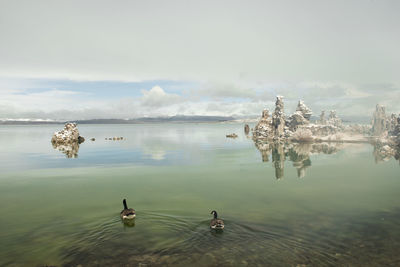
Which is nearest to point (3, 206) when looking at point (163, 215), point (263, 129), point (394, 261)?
point (163, 215)

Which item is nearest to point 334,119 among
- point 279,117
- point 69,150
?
point 279,117

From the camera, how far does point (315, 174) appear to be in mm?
35875

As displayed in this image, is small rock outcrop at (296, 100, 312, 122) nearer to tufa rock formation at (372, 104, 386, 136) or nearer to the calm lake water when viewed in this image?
tufa rock formation at (372, 104, 386, 136)

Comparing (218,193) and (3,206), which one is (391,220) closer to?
(218,193)

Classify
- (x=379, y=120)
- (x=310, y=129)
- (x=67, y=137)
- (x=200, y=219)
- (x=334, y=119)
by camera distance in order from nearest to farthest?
(x=200, y=219), (x=67, y=137), (x=310, y=129), (x=379, y=120), (x=334, y=119)

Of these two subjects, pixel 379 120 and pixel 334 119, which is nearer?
pixel 379 120

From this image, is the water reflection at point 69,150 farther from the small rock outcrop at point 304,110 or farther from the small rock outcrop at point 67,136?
the small rock outcrop at point 304,110

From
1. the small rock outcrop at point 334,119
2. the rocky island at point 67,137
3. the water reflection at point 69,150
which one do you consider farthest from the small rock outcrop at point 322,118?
the rocky island at point 67,137

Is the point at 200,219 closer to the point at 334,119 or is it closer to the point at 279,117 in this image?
the point at 279,117

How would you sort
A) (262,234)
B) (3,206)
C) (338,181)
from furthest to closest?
(338,181), (3,206), (262,234)

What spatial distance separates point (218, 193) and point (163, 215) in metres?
8.01

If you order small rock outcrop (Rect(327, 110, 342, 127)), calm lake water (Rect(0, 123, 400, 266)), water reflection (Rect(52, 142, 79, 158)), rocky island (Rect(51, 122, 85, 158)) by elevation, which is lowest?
calm lake water (Rect(0, 123, 400, 266))

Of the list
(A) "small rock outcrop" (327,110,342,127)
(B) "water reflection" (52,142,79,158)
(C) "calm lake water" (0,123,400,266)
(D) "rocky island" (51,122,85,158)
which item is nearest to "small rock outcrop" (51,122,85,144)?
(D) "rocky island" (51,122,85,158)

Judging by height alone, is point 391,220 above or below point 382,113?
below
